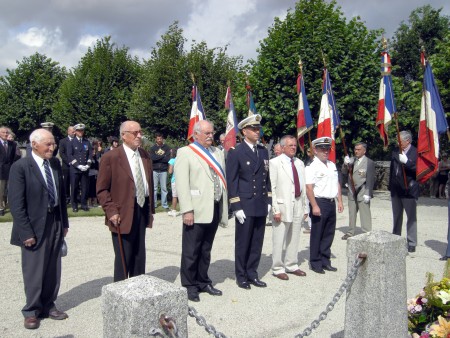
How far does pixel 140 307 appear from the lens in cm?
280

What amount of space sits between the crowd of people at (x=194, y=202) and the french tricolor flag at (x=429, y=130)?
0.35 meters

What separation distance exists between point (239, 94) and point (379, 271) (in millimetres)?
15911

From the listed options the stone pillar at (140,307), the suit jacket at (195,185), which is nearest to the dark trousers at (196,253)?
the suit jacket at (195,185)

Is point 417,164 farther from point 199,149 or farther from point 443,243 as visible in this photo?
point 199,149

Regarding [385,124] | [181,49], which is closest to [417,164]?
[385,124]

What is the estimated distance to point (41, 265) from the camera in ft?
18.0

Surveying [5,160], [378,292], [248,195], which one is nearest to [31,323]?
[248,195]

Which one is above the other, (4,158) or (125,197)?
(4,158)

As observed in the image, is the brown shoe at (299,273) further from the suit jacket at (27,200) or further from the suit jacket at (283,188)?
the suit jacket at (27,200)

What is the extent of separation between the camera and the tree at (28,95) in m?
36.5

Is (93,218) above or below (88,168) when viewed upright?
below

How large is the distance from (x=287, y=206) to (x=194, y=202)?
1664mm

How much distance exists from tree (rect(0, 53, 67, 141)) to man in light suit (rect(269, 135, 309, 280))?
102ft

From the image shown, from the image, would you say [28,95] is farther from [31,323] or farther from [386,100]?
[31,323]
